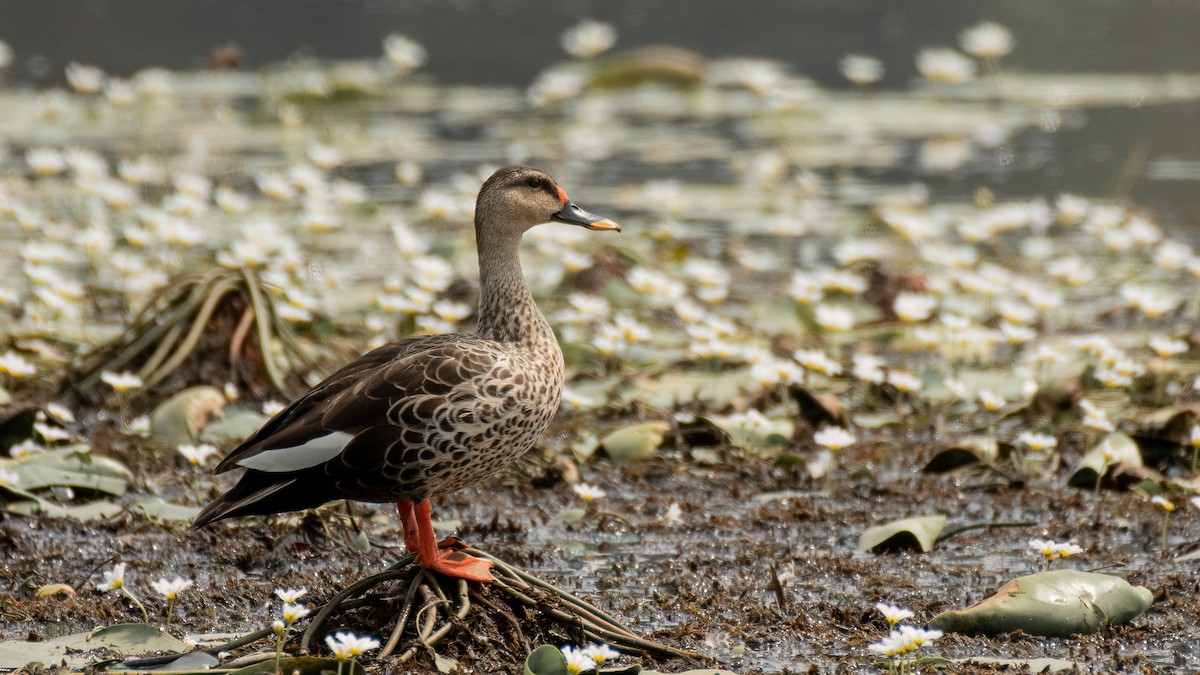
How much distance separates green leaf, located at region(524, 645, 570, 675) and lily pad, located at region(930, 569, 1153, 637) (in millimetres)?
1118

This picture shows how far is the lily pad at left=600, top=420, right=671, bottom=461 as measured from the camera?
18.2 ft

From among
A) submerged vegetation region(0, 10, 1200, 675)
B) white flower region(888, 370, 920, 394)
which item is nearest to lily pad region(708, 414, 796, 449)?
submerged vegetation region(0, 10, 1200, 675)

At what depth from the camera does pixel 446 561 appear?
3.71 metres

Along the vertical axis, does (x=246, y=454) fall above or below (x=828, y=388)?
above

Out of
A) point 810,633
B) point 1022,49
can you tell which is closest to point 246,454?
point 810,633

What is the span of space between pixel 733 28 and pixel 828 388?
1335 centimetres

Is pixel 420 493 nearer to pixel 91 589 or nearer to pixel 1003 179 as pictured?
pixel 91 589

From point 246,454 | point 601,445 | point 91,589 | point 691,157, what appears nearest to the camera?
point 246,454

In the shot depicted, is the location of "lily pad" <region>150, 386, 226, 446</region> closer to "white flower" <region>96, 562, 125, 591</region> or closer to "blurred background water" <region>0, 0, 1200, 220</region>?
"white flower" <region>96, 562, 125, 591</region>

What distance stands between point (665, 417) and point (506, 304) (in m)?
1.88

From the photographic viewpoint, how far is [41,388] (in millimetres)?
6195

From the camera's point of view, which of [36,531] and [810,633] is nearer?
[810,633]

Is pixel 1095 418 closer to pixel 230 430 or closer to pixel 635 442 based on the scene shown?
pixel 635 442

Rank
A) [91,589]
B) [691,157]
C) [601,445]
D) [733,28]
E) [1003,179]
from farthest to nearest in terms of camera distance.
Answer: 1. [733,28]
2. [691,157]
3. [1003,179]
4. [601,445]
5. [91,589]
